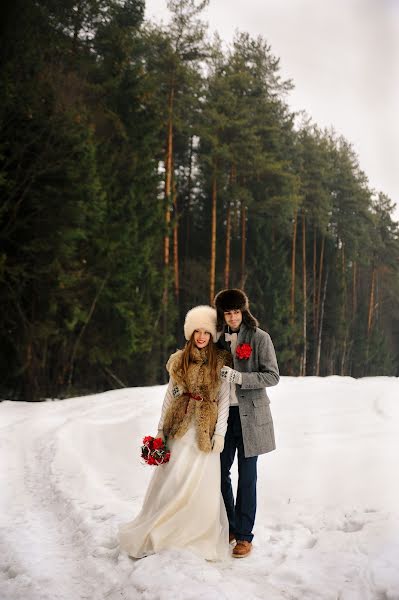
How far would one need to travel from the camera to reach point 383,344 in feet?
164

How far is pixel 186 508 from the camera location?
166 inches

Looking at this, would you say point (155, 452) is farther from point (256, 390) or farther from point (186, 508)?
point (256, 390)

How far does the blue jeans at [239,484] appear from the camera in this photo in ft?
14.5

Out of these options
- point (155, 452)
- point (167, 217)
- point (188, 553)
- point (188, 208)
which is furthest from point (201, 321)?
point (188, 208)

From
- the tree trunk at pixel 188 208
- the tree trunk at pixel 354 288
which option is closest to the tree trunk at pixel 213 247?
the tree trunk at pixel 188 208

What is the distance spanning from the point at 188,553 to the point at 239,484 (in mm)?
757

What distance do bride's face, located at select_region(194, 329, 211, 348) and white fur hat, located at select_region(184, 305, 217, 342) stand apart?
33 millimetres

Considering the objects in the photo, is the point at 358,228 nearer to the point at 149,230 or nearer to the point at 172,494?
the point at 149,230

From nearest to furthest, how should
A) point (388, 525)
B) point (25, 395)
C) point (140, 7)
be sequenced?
point (388, 525)
point (25, 395)
point (140, 7)

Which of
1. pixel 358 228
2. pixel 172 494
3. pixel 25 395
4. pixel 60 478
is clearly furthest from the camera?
pixel 358 228

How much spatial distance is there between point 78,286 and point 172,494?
11893mm

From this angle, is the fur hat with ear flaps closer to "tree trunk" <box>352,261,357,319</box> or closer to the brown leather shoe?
the brown leather shoe

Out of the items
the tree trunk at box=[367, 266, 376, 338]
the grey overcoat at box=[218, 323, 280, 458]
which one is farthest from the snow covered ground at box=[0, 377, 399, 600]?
the tree trunk at box=[367, 266, 376, 338]

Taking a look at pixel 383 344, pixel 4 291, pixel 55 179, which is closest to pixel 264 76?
pixel 55 179
